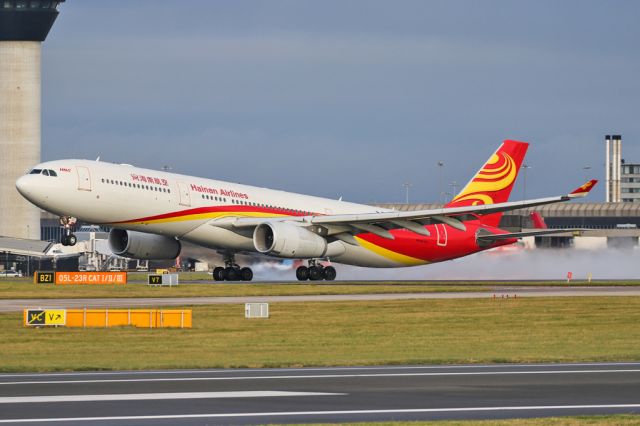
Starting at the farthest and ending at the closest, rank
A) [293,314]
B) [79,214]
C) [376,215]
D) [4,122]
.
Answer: [4,122], [376,215], [79,214], [293,314]

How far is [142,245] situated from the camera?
239 feet

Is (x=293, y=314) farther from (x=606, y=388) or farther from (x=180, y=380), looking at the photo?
(x=606, y=388)

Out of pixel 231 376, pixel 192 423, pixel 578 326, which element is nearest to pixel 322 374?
pixel 231 376

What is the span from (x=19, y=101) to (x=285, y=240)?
122553 mm

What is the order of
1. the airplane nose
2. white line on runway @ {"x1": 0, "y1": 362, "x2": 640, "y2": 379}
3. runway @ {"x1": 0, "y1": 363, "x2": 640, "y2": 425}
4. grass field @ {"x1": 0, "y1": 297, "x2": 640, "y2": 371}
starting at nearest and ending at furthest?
1. runway @ {"x1": 0, "y1": 363, "x2": 640, "y2": 425}
2. white line on runway @ {"x1": 0, "y1": 362, "x2": 640, "y2": 379}
3. grass field @ {"x1": 0, "y1": 297, "x2": 640, "y2": 371}
4. the airplane nose

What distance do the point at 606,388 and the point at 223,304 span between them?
30.4 metres

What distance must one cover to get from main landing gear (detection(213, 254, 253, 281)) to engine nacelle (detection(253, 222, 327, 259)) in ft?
16.2

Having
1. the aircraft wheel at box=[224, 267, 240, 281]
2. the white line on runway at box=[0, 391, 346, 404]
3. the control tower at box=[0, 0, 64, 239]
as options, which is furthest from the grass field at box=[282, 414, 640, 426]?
the control tower at box=[0, 0, 64, 239]

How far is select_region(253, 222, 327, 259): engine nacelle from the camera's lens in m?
68.5

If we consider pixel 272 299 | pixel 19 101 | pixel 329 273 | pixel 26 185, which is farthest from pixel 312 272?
A: pixel 19 101

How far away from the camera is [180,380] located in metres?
26.8

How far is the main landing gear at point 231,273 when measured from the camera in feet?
244

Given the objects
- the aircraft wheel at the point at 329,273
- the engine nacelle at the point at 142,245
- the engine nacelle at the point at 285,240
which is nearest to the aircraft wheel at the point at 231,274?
the engine nacelle at the point at 142,245

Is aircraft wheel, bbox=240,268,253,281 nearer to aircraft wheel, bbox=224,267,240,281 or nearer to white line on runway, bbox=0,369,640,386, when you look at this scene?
aircraft wheel, bbox=224,267,240,281
